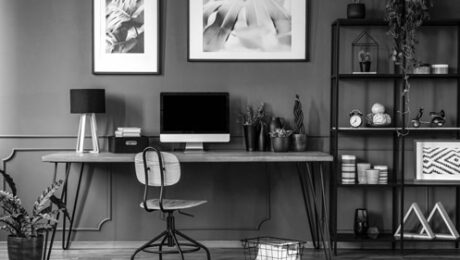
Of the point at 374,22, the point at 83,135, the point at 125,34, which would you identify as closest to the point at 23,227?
the point at 83,135

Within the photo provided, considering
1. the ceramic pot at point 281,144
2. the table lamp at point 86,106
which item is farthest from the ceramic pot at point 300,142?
the table lamp at point 86,106

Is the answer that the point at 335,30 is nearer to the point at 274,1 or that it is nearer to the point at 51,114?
the point at 274,1

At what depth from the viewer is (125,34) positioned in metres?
5.31

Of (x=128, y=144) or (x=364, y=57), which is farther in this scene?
(x=364, y=57)

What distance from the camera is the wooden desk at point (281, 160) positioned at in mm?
4773

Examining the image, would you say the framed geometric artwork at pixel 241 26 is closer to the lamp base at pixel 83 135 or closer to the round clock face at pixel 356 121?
the round clock face at pixel 356 121

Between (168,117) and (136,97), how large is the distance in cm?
32

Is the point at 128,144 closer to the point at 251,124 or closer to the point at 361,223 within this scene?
the point at 251,124

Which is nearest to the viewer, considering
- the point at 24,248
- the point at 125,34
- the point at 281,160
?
the point at 24,248

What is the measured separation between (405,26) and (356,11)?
0.36 meters

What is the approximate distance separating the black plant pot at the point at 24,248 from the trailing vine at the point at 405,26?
265 centimetres

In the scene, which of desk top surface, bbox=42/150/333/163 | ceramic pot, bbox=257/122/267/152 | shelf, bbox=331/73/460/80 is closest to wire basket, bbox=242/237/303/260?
desk top surface, bbox=42/150/333/163

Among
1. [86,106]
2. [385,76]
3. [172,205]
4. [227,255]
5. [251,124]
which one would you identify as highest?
[385,76]

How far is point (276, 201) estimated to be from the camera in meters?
5.39
